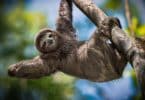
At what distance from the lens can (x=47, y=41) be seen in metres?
2.31

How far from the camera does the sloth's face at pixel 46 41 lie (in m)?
2.28

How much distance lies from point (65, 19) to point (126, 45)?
2.11 ft

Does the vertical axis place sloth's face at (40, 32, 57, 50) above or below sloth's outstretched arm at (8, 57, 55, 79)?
above

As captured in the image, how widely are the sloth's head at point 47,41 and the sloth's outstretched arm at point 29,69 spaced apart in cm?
7

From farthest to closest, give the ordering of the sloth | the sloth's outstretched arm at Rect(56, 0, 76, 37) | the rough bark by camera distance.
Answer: the sloth's outstretched arm at Rect(56, 0, 76, 37), the sloth, the rough bark

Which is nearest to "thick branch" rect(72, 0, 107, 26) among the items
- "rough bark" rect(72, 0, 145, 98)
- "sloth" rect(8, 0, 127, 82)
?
"rough bark" rect(72, 0, 145, 98)

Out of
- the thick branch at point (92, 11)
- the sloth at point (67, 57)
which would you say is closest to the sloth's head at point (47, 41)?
the sloth at point (67, 57)

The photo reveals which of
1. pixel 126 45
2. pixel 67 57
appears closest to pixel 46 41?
pixel 67 57

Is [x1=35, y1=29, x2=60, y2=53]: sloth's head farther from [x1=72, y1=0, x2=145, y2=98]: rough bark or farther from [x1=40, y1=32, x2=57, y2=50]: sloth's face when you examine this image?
[x1=72, y1=0, x2=145, y2=98]: rough bark

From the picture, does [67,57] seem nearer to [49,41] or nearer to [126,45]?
[49,41]

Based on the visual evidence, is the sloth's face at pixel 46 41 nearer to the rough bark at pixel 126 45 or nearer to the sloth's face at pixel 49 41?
the sloth's face at pixel 49 41

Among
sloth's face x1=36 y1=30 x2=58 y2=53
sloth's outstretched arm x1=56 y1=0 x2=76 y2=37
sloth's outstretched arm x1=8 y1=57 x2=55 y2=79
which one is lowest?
sloth's outstretched arm x1=8 y1=57 x2=55 y2=79

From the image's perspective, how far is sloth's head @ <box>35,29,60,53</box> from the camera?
7.48 feet

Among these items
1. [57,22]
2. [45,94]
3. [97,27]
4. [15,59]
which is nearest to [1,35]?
[15,59]
